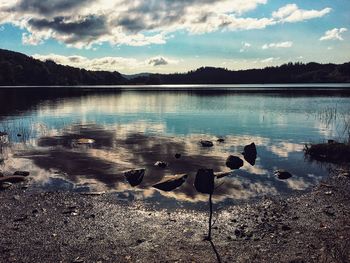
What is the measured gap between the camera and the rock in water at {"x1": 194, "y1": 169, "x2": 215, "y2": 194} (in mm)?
25572

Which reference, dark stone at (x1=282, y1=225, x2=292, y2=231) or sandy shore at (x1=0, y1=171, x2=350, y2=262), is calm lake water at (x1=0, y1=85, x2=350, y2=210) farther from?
dark stone at (x1=282, y1=225, x2=292, y2=231)

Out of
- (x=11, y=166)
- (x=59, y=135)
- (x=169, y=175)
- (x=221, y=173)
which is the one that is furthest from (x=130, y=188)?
(x=59, y=135)

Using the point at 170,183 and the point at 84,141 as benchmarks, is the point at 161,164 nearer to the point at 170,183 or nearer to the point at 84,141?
the point at 170,183

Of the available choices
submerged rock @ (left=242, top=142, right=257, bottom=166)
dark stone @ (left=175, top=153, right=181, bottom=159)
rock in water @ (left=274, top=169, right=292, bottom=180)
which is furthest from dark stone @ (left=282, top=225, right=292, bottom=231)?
dark stone @ (left=175, top=153, right=181, bottom=159)

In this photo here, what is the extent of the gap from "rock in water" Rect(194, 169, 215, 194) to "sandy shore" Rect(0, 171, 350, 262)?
3698 millimetres

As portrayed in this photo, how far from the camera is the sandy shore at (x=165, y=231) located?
16.0 m

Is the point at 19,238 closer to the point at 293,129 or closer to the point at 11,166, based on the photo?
the point at 11,166

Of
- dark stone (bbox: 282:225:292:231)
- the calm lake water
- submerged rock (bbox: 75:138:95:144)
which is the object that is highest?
dark stone (bbox: 282:225:292:231)

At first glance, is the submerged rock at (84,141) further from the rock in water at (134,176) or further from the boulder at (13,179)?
the rock in water at (134,176)

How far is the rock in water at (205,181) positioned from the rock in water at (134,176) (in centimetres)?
447

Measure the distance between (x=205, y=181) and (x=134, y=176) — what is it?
5784 millimetres

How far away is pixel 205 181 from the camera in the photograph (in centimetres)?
2666

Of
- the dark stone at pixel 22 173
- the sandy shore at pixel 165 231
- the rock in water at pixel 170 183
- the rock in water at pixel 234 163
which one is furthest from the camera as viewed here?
the rock in water at pixel 234 163

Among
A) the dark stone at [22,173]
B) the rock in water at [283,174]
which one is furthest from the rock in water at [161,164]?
the dark stone at [22,173]
